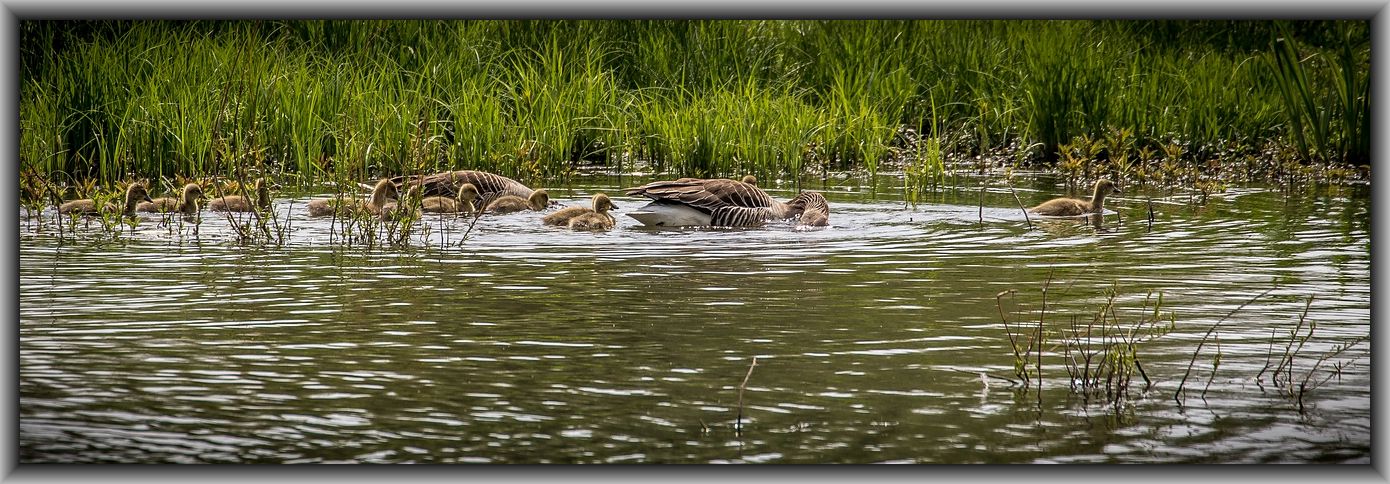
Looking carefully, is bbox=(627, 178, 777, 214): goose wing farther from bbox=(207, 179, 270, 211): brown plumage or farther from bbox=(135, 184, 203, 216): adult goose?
bbox=(135, 184, 203, 216): adult goose

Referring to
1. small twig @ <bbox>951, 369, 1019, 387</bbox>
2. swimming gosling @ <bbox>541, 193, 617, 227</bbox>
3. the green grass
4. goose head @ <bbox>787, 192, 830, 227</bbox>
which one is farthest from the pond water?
the green grass

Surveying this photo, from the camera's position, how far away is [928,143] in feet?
46.8

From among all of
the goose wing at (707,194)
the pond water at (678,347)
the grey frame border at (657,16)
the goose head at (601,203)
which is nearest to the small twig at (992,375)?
the pond water at (678,347)

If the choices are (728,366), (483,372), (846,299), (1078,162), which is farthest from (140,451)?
(1078,162)

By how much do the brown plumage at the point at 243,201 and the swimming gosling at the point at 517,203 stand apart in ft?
5.25

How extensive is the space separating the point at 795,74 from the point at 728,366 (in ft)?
32.0

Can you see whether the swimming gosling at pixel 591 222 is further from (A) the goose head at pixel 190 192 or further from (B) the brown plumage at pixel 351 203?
(A) the goose head at pixel 190 192

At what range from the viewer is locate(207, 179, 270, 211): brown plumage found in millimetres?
10828

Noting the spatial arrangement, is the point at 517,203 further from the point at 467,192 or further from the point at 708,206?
the point at 708,206

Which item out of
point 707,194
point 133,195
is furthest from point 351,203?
point 707,194

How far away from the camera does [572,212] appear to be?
11.7 m

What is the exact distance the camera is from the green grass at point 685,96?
12.7 m

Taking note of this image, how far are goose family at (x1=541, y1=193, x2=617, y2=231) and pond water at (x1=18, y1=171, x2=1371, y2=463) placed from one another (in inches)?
20.5
